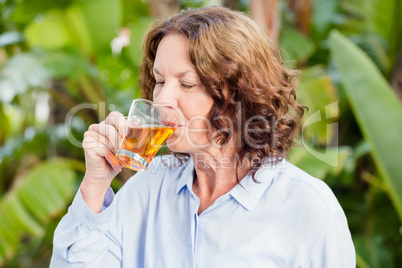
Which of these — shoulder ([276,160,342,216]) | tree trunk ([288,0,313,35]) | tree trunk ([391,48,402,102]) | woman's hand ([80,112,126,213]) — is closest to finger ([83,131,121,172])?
woman's hand ([80,112,126,213])

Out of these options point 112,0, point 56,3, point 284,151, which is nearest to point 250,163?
point 284,151

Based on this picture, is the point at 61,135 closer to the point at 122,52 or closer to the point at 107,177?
the point at 122,52

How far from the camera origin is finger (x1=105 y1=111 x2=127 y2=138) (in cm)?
90

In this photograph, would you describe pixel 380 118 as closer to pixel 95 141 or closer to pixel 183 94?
pixel 183 94

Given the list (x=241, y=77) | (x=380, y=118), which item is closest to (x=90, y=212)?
(x=241, y=77)

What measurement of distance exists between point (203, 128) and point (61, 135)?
1.69 meters

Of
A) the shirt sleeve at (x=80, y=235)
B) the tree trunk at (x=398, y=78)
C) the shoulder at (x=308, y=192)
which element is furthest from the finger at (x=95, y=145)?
the tree trunk at (x=398, y=78)

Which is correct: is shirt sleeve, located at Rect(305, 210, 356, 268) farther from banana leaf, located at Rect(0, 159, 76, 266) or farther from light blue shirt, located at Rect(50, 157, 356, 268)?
banana leaf, located at Rect(0, 159, 76, 266)

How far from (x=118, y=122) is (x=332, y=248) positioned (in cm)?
50

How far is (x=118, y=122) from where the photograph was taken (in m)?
0.91

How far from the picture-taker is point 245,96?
0.98 m

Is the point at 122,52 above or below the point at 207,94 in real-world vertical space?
below

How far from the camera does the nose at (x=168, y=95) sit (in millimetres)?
910

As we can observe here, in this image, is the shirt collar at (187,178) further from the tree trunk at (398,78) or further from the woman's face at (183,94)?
the tree trunk at (398,78)
